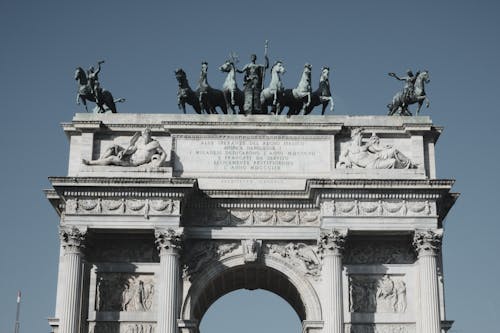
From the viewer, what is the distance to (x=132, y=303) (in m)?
32.7

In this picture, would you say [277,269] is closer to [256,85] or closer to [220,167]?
[220,167]

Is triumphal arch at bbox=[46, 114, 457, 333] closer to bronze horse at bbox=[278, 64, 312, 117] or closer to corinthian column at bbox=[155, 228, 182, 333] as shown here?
corinthian column at bbox=[155, 228, 182, 333]

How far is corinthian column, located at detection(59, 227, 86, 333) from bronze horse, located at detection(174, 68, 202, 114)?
667 cm

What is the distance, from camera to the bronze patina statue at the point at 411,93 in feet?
116

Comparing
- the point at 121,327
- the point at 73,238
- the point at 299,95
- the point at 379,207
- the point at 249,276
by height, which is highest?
the point at 299,95

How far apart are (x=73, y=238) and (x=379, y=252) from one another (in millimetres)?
10757

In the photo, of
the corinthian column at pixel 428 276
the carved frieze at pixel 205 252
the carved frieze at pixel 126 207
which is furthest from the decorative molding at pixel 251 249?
the corinthian column at pixel 428 276

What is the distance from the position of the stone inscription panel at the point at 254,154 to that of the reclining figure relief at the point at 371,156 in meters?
0.76

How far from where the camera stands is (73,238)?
105ft

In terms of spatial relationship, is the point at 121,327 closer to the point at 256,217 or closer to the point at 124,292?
the point at 124,292

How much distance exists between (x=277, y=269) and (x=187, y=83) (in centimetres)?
803

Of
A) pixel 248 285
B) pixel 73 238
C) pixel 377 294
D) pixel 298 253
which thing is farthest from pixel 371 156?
pixel 73 238

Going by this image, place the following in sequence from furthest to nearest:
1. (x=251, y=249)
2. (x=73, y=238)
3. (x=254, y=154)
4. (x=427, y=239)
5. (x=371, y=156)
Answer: (x=254, y=154) → (x=371, y=156) → (x=251, y=249) → (x=427, y=239) → (x=73, y=238)

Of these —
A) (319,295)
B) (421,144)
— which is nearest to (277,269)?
(319,295)
